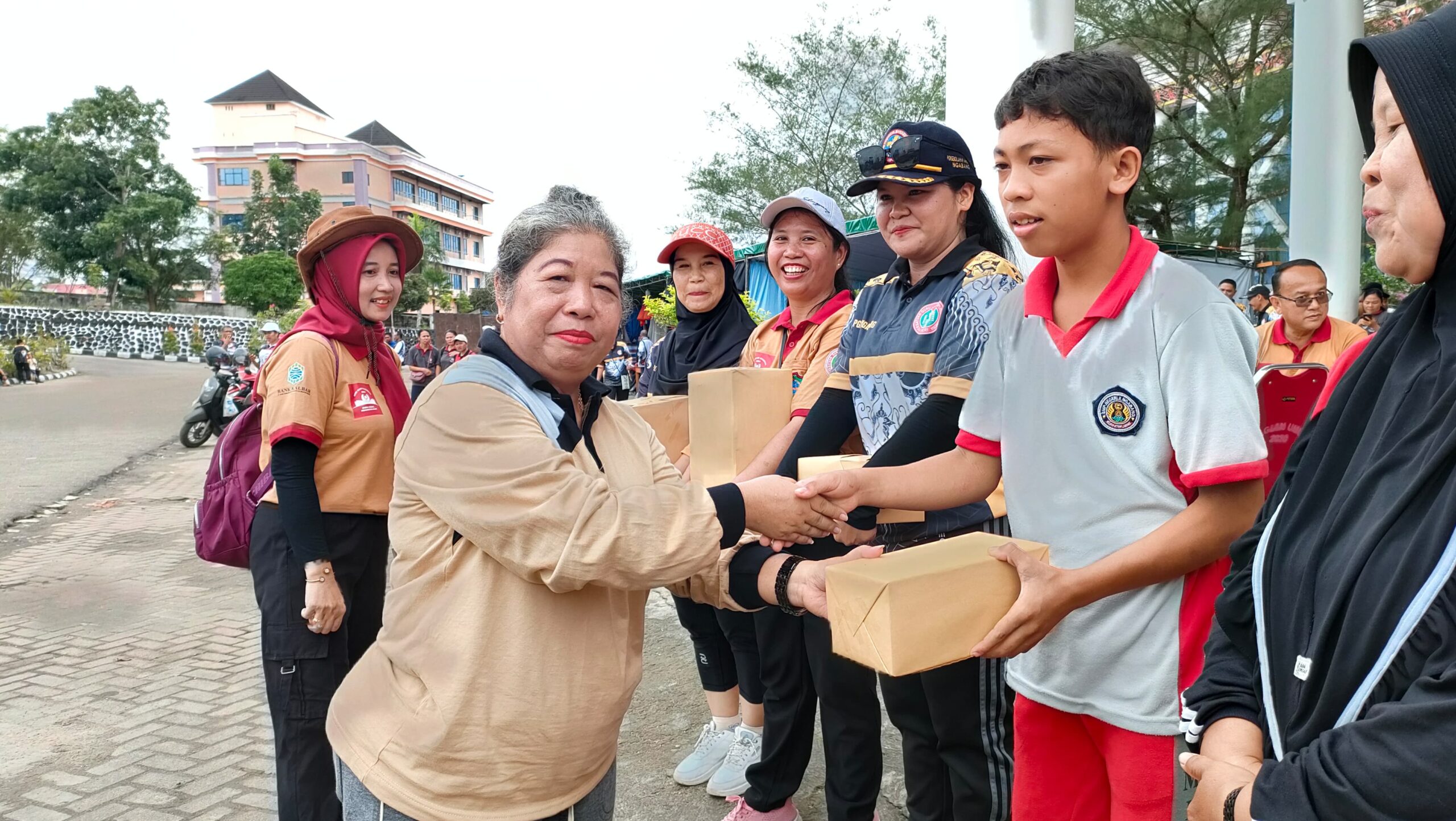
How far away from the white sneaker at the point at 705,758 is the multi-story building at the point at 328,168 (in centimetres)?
6647

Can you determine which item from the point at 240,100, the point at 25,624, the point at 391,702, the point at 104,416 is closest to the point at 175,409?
the point at 104,416

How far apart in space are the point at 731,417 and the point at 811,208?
0.97 meters

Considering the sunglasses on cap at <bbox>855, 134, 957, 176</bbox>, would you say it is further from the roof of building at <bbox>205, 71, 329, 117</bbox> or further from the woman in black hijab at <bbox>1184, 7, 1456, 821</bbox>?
the roof of building at <bbox>205, 71, 329, 117</bbox>

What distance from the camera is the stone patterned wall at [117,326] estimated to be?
39781mm

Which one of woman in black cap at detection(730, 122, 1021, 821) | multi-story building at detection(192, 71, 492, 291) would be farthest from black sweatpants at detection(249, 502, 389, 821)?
multi-story building at detection(192, 71, 492, 291)

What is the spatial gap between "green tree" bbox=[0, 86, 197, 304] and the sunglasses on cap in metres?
54.8

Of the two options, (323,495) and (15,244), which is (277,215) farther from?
(323,495)

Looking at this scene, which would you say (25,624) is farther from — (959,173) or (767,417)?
(959,173)

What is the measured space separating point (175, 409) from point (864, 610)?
22.1 metres

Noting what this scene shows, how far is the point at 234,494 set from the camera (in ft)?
10.4

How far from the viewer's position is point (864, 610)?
167 cm

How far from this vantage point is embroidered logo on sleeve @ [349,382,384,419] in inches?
121

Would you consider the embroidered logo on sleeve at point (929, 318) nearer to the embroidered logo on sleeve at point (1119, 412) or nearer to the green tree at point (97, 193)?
the embroidered logo on sleeve at point (1119, 412)

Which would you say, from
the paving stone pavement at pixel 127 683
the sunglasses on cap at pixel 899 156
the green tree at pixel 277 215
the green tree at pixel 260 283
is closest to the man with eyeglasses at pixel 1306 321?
the sunglasses on cap at pixel 899 156
